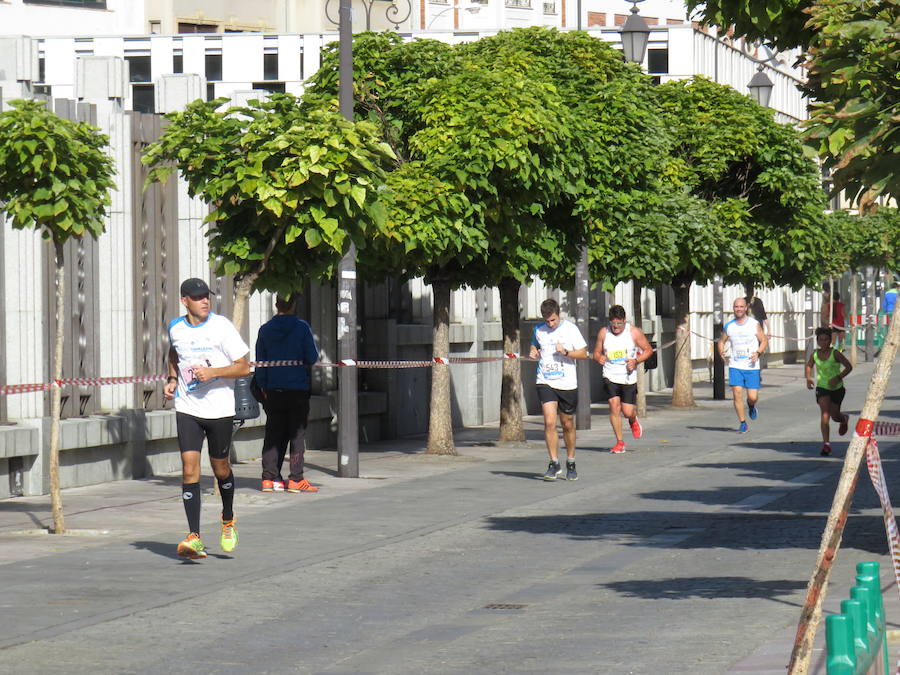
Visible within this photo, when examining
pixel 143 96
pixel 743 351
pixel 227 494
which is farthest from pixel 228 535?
pixel 143 96

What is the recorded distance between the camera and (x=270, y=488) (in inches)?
642

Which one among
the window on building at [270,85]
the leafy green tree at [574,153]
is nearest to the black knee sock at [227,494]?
the leafy green tree at [574,153]

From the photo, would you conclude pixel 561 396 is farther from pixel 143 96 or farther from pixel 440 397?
pixel 143 96

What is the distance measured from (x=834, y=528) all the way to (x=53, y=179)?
756 centimetres

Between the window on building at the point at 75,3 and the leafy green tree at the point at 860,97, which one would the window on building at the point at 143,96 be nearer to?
the window on building at the point at 75,3

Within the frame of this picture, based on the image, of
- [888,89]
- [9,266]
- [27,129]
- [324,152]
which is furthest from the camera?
[9,266]

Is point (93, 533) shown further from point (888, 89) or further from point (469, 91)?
point (469, 91)

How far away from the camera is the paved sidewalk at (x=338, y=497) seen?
32.5ft

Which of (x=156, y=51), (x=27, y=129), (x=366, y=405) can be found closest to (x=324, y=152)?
(x=27, y=129)

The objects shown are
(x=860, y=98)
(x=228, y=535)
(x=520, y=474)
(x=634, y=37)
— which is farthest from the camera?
(x=634, y=37)

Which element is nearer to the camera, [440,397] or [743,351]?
[440,397]

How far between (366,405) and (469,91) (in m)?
5.38

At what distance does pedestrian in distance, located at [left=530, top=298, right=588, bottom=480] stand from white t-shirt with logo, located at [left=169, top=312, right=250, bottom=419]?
6.16 meters

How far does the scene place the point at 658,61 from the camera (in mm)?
44938
